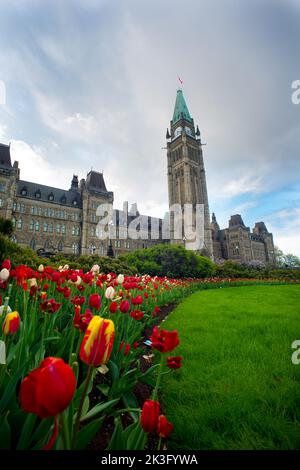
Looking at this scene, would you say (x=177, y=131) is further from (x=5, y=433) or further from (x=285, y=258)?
(x=285, y=258)

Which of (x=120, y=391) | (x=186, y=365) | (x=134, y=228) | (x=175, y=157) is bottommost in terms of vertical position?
(x=186, y=365)

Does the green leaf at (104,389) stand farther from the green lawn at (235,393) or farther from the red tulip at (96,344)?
the red tulip at (96,344)

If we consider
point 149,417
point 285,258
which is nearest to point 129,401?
point 149,417

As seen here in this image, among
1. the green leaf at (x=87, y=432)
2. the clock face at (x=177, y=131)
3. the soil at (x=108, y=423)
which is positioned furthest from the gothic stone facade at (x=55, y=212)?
the green leaf at (x=87, y=432)

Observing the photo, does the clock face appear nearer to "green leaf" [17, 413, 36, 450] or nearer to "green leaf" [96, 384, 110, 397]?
"green leaf" [96, 384, 110, 397]

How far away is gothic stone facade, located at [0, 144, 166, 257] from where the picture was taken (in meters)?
37.4

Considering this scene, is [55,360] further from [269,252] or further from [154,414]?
[269,252]

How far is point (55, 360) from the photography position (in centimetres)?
66

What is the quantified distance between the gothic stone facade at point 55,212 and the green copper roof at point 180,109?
103ft

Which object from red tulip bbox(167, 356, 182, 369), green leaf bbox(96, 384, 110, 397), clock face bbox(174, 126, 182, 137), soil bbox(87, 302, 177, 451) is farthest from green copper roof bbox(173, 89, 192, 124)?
red tulip bbox(167, 356, 182, 369)

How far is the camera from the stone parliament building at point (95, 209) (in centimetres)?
3834

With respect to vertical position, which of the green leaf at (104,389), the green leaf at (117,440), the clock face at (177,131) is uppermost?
the clock face at (177,131)
